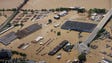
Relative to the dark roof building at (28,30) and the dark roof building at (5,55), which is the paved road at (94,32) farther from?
the dark roof building at (5,55)

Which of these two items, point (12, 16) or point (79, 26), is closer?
point (79, 26)

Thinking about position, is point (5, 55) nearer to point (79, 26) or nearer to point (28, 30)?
point (28, 30)

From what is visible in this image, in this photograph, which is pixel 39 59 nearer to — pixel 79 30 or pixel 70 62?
pixel 70 62

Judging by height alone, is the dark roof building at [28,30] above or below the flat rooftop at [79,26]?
below

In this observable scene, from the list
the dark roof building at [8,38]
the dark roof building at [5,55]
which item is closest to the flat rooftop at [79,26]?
the dark roof building at [8,38]

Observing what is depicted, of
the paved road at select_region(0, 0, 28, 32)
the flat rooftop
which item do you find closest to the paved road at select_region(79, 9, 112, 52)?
the flat rooftop

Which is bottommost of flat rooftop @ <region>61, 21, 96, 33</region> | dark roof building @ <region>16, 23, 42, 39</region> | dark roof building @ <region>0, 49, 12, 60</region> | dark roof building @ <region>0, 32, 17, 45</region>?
dark roof building @ <region>0, 49, 12, 60</region>

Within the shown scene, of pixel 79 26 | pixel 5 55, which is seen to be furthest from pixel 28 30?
pixel 5 55

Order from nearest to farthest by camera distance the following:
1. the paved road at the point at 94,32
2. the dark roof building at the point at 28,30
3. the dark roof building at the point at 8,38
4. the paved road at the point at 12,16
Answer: the paved road at the point at 94,32, the dark roof building at the point at 8,38, the dark roof building at the point at 28,30, the paved road at the point at 12,16

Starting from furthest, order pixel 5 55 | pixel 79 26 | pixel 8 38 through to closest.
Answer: pixel 79 26 < pixel 8 38 < pixel 5 55

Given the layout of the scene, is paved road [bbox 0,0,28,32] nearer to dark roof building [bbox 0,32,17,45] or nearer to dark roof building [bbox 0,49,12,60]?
dark roof building [bbox 0,32,17,45]

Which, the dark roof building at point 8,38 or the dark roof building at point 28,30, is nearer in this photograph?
the dark roof building at point 8,38
